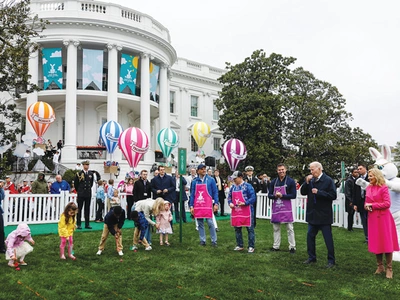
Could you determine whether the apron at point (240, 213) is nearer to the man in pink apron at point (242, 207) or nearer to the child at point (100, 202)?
the man in pink apron at point (242, 207)

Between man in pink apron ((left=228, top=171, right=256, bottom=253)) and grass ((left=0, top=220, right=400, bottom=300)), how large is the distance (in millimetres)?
350

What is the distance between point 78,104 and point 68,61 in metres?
3.84

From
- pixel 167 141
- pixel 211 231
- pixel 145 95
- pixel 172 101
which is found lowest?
pixel 211 231

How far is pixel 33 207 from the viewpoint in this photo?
→ 13.5 m

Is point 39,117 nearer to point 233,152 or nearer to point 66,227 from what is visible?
point 233,152

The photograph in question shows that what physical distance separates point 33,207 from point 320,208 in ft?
33.5

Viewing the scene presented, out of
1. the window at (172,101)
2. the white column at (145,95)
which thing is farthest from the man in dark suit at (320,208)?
the window at (172,101)

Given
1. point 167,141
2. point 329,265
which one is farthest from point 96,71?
point 329,265

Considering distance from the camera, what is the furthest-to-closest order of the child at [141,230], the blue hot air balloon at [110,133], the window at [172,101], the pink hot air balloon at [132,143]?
the window at [172,101], the blue hot air balloon at [110,133], the pink hot air balloon at [132,143], the child at [141,230]

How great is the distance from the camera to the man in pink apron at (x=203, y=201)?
30.3 ft

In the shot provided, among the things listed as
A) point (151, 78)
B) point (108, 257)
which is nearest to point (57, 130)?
point (151, 78)

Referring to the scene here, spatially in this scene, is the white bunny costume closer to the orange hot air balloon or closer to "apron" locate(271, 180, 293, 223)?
"apron" locate(271, 180, 293, 223)

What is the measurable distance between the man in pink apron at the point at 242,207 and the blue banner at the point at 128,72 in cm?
2252

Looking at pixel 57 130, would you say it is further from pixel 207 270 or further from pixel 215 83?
pixel 207 270
